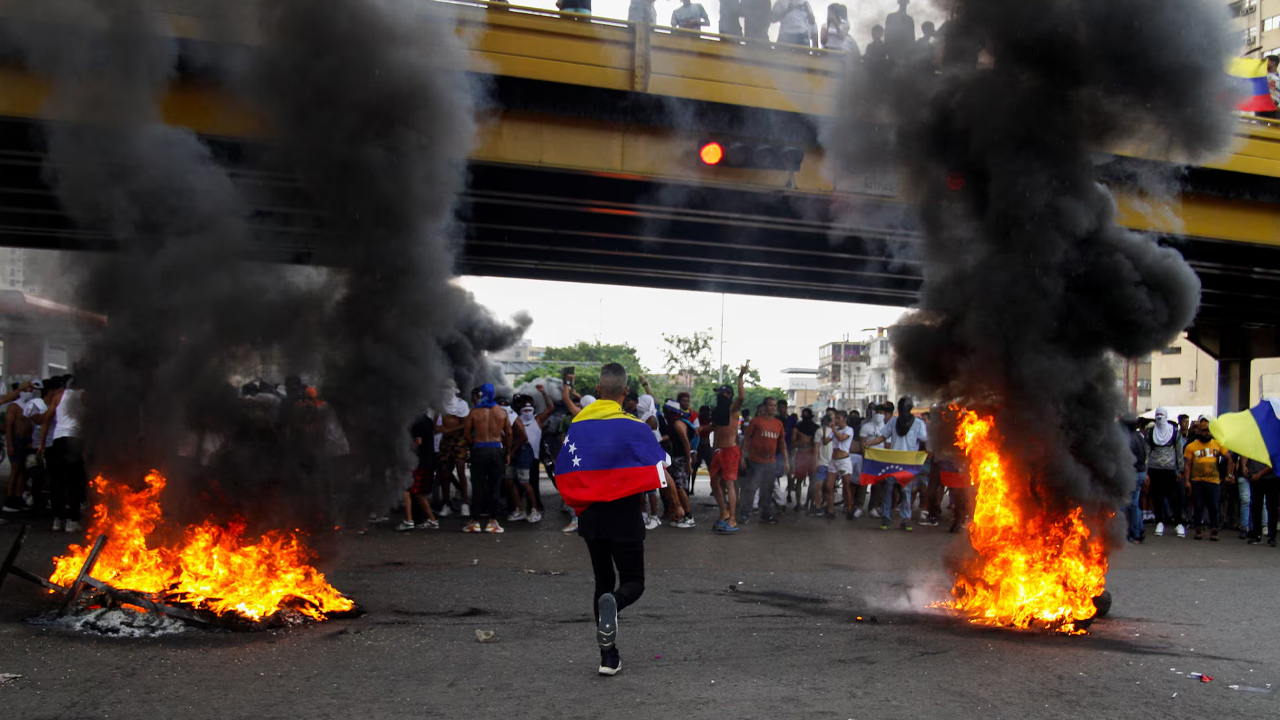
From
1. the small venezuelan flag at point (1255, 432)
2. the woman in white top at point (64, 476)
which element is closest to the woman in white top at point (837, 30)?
the small venezuelan flag at point (1255, 432)

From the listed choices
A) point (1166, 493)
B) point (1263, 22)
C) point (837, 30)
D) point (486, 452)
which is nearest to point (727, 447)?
point (486, 452)

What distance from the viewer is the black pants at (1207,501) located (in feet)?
39.9

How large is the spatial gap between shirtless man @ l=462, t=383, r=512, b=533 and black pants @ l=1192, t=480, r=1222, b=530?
28.7ft

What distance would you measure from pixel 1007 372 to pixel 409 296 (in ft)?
12.7

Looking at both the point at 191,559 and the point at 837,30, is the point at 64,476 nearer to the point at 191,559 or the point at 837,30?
the point at 191,559

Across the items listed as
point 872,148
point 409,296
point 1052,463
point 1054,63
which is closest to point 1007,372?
point 1052,463

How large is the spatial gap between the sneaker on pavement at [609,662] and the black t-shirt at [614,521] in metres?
0.58

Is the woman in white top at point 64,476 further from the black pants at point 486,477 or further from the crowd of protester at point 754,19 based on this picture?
the crowd of protester at point 754,19

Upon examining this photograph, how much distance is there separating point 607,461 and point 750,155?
7.11m

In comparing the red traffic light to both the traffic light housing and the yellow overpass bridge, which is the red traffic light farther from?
the yellow overpass bridge

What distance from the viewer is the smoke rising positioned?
19.4ft

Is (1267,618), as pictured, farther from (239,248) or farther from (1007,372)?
(239,248)

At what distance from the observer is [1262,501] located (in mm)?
12312

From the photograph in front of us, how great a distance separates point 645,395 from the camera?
12102mm
